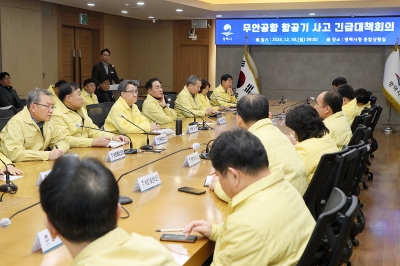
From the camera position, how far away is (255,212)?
1605mm

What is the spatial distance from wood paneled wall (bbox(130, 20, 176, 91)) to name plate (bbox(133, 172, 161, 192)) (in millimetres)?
9546

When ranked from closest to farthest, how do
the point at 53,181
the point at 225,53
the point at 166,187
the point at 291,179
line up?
the point at 53,181 → the point at 291,179 → the point at 166,187 → the point at 225,53

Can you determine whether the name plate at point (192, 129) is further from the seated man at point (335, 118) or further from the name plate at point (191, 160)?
the name plate at point (191, 160)

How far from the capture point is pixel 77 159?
1.11 metres

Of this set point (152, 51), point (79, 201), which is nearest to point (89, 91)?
point (152, 51)

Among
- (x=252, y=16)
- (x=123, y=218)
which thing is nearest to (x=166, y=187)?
(x=123, y=218)

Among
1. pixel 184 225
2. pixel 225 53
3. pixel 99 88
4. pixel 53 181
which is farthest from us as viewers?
pixel 225 53

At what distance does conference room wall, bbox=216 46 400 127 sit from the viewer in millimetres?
10328

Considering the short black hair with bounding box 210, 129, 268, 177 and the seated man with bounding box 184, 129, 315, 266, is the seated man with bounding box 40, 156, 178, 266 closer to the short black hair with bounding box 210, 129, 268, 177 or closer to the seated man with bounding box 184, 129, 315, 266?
the seated man with bounding box 184, 129, 315, 266

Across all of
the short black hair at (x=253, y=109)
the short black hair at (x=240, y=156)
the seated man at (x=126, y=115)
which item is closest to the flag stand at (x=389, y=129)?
the seated man at (x=126, y=115)

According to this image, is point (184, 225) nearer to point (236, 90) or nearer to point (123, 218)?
point (123, 218)

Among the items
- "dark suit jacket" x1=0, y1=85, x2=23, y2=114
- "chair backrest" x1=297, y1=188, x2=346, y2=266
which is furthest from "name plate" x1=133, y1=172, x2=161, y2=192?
"dark suit jacket" x1=0, y1=85, x2=23, y2=114

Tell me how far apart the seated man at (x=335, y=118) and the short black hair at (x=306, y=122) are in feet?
3.75

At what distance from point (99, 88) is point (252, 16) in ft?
12.1
